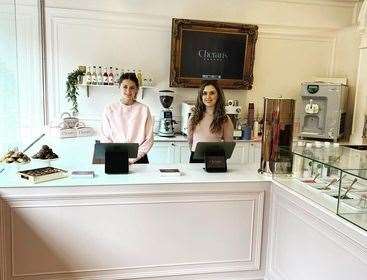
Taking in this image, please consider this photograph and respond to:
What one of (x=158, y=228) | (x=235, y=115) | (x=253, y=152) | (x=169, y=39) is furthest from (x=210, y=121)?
(x=169, y=39)

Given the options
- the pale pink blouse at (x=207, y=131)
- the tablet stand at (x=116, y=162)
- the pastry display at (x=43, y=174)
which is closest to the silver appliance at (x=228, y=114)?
the pale pink blouse at (x=207, y=131)

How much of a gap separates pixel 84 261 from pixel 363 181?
5.90 feet

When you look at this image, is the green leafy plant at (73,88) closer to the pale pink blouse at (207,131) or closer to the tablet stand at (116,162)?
the pale pink blouse at (207,131)

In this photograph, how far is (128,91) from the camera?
301cm

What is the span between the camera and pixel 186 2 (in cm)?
470

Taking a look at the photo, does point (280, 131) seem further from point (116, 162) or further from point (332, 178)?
point (116, 162)

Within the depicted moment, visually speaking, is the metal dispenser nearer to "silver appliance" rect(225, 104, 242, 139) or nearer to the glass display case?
the glass display case

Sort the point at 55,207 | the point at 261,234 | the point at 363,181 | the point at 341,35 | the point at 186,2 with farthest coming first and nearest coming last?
the point at 341,35 < the point at 186,2 < the point at 261,234 < the point at 55,207 < the point at 363,181

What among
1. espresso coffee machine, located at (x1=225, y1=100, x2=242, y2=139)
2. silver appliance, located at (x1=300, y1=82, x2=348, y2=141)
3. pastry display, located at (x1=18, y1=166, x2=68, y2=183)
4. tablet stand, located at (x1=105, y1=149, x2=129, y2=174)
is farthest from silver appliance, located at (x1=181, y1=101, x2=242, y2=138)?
pastry display, located at (x1=18, y1=166, x2=68, y2=183)

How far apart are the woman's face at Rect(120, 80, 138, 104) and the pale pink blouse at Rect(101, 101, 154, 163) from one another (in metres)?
0.05

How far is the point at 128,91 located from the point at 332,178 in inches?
65.9

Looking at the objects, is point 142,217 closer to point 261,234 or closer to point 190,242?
point 190,242

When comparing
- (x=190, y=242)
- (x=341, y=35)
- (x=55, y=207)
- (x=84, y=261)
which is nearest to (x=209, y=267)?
(x=190, y=242)

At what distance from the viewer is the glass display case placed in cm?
195
